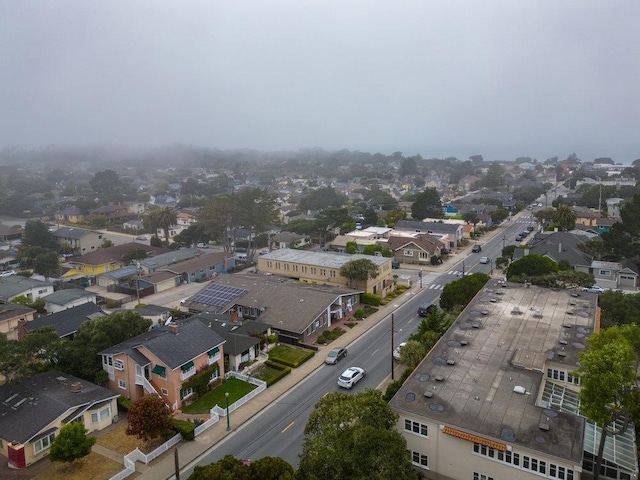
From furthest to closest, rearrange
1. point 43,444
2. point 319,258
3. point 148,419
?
point 319,258 < point 43,444 < point 148,419

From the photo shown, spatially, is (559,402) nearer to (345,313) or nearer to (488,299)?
(488,299)

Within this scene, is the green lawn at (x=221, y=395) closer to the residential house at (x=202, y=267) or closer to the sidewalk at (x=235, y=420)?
the sidewalk at (x=235, y=420)

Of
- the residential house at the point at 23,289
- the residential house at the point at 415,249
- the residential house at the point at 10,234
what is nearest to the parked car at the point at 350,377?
the residential house at the point at 23,289

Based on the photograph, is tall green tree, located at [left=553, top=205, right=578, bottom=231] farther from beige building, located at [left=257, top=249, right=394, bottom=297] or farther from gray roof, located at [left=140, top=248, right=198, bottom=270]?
gray roof, located at [left=140, top=248, right=198, bottom=270]

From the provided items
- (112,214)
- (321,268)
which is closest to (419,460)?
(321,268)

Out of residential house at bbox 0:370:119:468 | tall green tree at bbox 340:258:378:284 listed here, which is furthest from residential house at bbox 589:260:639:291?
residential house at bbox 0:370:119:468

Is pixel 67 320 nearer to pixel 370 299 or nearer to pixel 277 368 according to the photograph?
pixel 277 368
